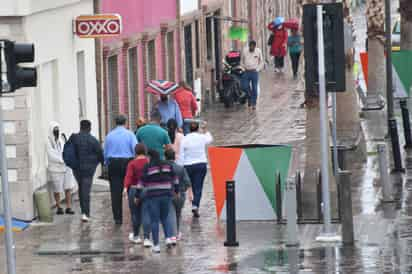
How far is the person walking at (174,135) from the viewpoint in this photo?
25.3m

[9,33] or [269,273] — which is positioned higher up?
[9,33]

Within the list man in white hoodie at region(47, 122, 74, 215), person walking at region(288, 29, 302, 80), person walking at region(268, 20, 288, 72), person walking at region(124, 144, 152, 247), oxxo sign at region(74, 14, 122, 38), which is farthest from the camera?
person walking at region(268, 20, 288, 72)

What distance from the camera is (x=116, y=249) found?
21.8 meters

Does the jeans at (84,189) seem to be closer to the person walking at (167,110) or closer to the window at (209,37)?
the person walking at (167,110)

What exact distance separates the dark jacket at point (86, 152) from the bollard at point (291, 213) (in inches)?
179

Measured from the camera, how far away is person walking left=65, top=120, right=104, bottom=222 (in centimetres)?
2453

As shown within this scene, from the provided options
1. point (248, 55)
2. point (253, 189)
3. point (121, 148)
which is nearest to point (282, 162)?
point (253, 189)

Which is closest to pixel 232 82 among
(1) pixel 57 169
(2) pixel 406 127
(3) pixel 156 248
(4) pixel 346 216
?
(2) pixel 406 127

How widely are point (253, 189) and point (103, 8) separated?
9257mm

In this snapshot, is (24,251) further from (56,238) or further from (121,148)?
(121,148)

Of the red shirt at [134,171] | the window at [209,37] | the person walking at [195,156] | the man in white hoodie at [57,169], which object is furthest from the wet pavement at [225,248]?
the window at [209,37]

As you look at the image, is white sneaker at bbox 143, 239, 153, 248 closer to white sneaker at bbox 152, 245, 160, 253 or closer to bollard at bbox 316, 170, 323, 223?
white sneaker at bbox 152, 245, 160, 253

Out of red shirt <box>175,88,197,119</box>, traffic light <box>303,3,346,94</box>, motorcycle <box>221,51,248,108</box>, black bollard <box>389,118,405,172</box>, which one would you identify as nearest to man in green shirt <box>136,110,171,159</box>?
traffic light <box>303,3,346,94</box>

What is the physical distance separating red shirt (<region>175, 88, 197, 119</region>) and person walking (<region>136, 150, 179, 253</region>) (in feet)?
41.7
